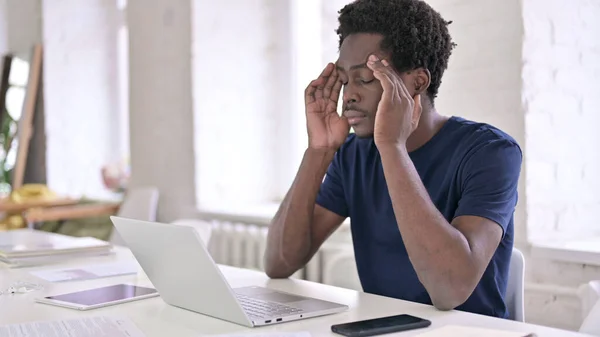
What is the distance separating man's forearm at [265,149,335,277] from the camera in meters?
1.85

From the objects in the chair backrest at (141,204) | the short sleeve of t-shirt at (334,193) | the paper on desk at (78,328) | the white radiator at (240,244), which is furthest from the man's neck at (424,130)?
the chair backrest at (141,204)

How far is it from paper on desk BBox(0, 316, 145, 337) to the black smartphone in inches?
13.0

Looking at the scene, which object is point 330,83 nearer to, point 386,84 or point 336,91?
point 336,91

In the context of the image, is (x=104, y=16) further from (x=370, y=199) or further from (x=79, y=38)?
(x=370, y=199)

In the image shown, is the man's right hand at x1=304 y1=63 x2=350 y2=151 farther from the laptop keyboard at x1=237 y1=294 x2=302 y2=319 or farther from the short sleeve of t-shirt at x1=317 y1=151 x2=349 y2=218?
the laptop keyboard at x1=237 y1=294 x2=302 y2=319

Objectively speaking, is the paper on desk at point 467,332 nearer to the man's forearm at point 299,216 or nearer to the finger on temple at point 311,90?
the man's forearm at point 299,216

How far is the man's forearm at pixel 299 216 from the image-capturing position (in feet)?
6.06

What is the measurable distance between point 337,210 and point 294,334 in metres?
0.76

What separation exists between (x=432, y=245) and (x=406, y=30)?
525 millimetres

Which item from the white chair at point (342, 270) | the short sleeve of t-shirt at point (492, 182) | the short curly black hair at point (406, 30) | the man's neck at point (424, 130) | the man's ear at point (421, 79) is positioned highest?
the short curly black hair at point (406, 30)

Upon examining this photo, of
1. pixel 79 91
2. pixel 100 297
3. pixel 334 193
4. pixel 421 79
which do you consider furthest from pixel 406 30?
pixel 79 91

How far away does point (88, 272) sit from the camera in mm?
1839

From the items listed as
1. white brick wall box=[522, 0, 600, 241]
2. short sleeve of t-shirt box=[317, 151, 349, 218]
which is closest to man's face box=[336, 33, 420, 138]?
short sleeve of t-shirt box=[317, 151, 349, 218]

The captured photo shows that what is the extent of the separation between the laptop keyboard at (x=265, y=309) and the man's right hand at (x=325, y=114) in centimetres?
57
